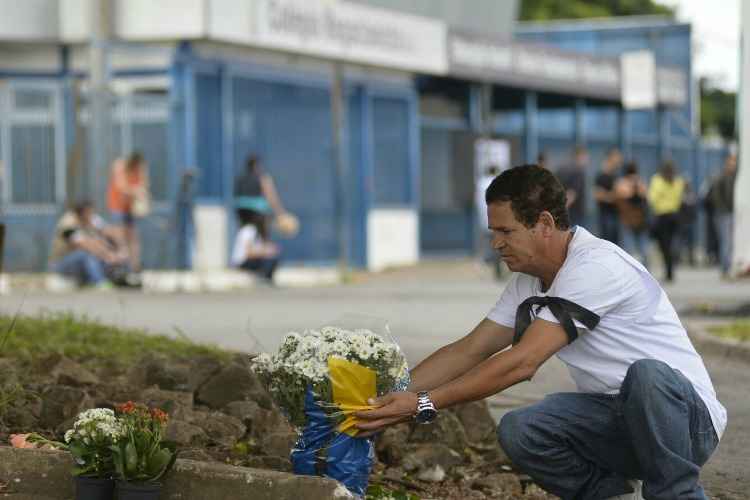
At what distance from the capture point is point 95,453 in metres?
5.82

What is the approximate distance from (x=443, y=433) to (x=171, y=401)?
1258 millimetres

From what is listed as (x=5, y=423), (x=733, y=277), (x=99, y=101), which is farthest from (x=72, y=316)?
(x=99, y=101)

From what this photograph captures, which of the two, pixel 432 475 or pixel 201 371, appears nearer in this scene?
pixel 432 475

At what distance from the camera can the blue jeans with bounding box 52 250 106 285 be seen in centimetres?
2148

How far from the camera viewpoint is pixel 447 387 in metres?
5.62

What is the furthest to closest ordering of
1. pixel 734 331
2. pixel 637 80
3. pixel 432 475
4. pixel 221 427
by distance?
pixel 637 80 < pixel 734 331 < pixel 221 427 < pixel 432 475

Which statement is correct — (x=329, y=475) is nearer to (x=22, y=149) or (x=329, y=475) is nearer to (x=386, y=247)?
(x=22, y=149)

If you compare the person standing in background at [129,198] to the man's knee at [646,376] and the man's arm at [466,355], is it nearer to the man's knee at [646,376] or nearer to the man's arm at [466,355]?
the man's arm at [466,355]

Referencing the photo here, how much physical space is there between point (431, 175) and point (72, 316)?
21.0 m

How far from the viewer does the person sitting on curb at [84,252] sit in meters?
21.5

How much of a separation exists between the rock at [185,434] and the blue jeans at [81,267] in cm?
1449

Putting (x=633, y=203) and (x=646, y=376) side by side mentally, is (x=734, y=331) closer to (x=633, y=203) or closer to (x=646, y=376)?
(x=646, y=376)

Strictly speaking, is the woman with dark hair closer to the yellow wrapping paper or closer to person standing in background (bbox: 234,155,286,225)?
person standing in background (bbox: 234,155,286,225)

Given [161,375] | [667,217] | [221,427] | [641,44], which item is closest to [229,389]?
[161,375]
